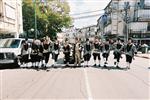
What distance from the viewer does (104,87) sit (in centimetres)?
1062

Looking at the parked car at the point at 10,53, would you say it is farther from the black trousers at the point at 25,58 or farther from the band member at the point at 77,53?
the band member at the point at 77,53

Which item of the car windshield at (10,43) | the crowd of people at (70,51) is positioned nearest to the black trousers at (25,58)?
the crowd of people at (70,51)

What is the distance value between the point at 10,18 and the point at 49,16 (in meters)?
17.4

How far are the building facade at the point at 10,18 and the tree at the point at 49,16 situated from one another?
9592 millimetres

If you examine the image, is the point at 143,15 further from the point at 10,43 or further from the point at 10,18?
the point at 10,43

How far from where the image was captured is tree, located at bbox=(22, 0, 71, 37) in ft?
196

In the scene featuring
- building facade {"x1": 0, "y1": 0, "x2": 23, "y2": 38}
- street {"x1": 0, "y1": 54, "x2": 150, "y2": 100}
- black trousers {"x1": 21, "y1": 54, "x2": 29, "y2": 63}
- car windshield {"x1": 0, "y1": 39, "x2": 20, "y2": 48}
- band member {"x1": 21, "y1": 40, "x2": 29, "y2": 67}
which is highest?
building facade {"x1": 0, "y1": 0, "x2": 23, "y2": 38}

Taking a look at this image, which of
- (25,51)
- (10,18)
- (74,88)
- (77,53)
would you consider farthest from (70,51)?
(10,18)

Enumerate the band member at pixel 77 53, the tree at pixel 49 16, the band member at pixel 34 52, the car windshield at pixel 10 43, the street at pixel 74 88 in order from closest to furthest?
the street at pixel 74 88 → the band member at pixel 34 52 → the band member at pixel 77 53 → the car windshield at pixel 10 43 → the tree at pixel 49 16

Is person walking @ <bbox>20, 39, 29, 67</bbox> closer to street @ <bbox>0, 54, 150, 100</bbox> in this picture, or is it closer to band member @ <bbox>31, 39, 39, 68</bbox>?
band member @ <bbox>31, 39, 39, 68</bbox>

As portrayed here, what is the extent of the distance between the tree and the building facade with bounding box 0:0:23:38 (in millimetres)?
9592

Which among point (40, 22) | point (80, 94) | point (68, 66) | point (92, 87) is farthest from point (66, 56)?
point (40, 22)

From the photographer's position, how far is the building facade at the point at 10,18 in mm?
38513

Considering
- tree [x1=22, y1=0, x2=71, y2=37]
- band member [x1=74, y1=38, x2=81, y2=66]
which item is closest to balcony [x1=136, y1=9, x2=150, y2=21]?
tree [x1=22, y1=0, x2=71, y2=37]
